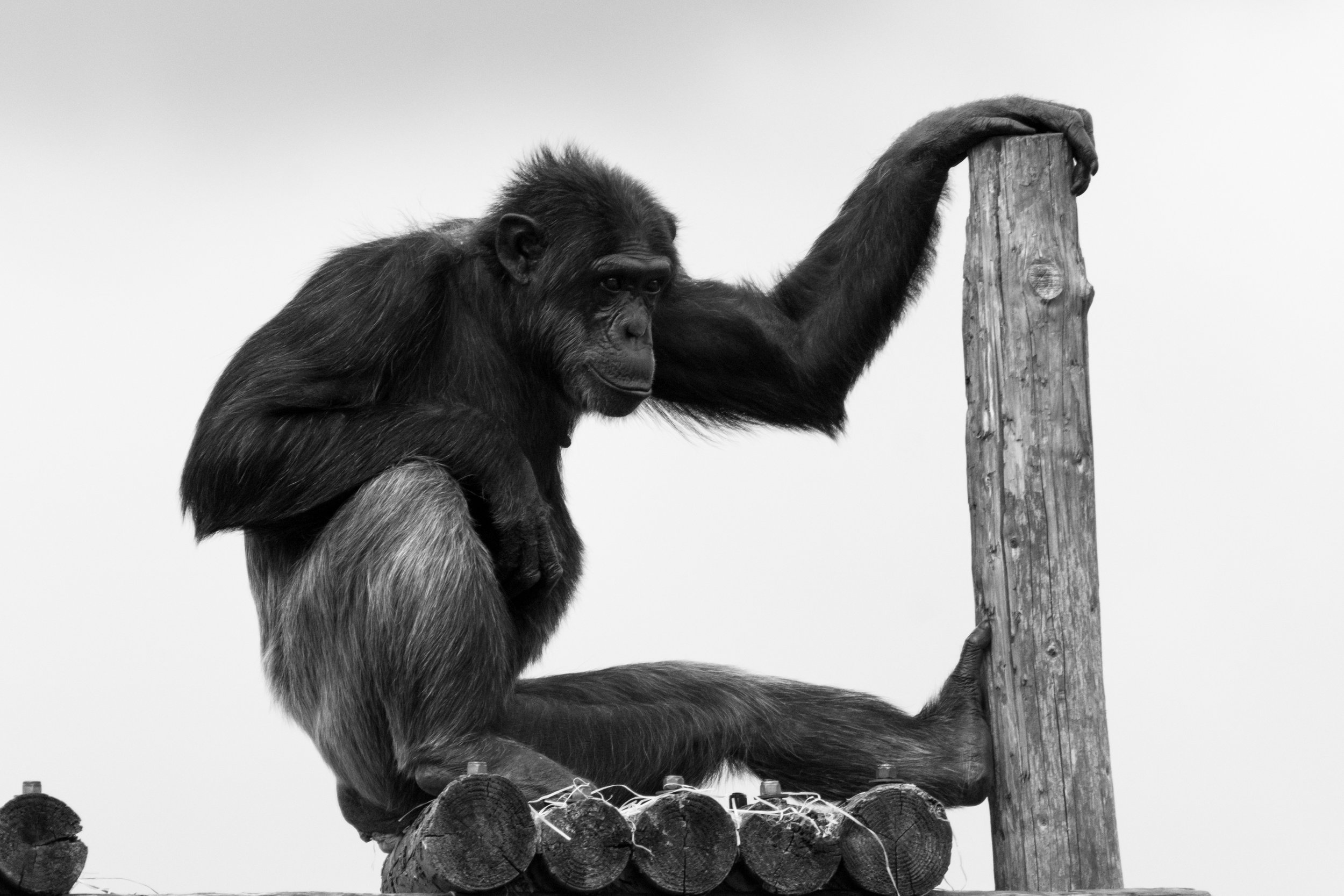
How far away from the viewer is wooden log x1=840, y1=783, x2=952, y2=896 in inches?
170

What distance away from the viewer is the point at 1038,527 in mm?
5258

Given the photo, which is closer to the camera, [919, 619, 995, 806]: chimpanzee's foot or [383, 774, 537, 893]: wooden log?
[383, 774, 537, 893]: wooden log

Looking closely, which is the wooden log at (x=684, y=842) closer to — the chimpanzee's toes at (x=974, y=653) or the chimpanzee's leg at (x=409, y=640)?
the chimpanzee's leg at (x=409, y=640)

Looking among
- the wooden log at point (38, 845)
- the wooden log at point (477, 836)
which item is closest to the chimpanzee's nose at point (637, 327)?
the wooden log at point (477, 836)

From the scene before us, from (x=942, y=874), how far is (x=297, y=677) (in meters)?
2.24

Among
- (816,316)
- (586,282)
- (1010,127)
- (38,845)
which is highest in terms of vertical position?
(1010,127)

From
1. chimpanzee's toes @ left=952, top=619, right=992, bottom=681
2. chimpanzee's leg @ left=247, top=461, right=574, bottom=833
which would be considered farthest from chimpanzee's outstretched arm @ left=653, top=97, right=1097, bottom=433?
chimpanzee's leg @ left=247, top=461, right=574, bottom=833

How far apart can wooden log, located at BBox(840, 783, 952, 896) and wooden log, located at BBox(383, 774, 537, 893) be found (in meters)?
0.83

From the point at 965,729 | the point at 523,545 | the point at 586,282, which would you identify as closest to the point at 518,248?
the point at 586,282

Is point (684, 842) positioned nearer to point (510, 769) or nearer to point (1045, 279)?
point (510, 769)

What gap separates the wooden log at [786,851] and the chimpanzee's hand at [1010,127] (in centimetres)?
238

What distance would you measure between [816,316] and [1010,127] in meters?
1.03

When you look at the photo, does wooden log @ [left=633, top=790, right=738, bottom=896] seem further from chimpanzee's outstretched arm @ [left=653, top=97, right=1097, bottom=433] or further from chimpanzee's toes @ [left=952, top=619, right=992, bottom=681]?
chimpanzee's outstretched arm @ [left=653, top=97, right=1097, bottom=433]

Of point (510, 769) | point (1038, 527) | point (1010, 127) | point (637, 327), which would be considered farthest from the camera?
point (637, 327)
